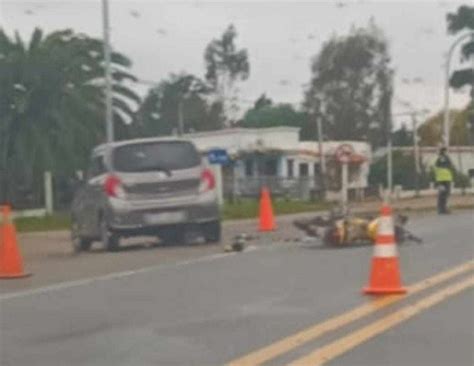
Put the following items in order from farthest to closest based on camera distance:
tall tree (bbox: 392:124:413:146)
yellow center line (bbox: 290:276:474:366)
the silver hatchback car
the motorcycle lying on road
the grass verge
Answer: tall tree (bbox: 392:124:413:146)
the grass verge
the silver hatchback car
the motorcycle lying on road
yellow center line (bbox: 290:276:474:366)

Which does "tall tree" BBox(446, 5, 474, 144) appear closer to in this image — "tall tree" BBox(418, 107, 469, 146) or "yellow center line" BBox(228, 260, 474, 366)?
"tall tree" BBox(418, 107, 469, 146)

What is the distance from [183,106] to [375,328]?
84893 millimetres

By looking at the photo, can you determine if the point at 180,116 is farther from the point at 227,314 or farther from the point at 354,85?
the point at 227,314

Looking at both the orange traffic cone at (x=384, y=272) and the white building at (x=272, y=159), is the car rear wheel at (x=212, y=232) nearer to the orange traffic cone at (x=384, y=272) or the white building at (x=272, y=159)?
the orange traffic cone at (x=384, y=272)

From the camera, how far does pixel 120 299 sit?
488 inches

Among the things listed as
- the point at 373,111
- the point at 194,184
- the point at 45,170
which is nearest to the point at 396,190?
the point at 45,170

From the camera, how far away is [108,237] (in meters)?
19.8

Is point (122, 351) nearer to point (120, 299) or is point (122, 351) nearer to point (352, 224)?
point (120, 299)

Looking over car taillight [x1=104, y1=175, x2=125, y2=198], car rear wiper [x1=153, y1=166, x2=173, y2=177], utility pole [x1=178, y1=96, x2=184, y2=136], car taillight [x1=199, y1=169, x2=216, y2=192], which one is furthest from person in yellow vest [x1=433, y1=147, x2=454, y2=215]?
utility pole [x1=178, y1=96, x2=184, y2=136]

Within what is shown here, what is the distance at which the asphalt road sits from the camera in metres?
8.77

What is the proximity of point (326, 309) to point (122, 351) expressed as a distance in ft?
7.62

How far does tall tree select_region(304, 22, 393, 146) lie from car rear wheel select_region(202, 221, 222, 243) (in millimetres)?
59228

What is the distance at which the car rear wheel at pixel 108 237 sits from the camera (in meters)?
19.7

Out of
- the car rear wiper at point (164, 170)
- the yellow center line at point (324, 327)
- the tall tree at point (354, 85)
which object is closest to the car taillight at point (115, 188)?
the car rear wiper at point (164, 170)
